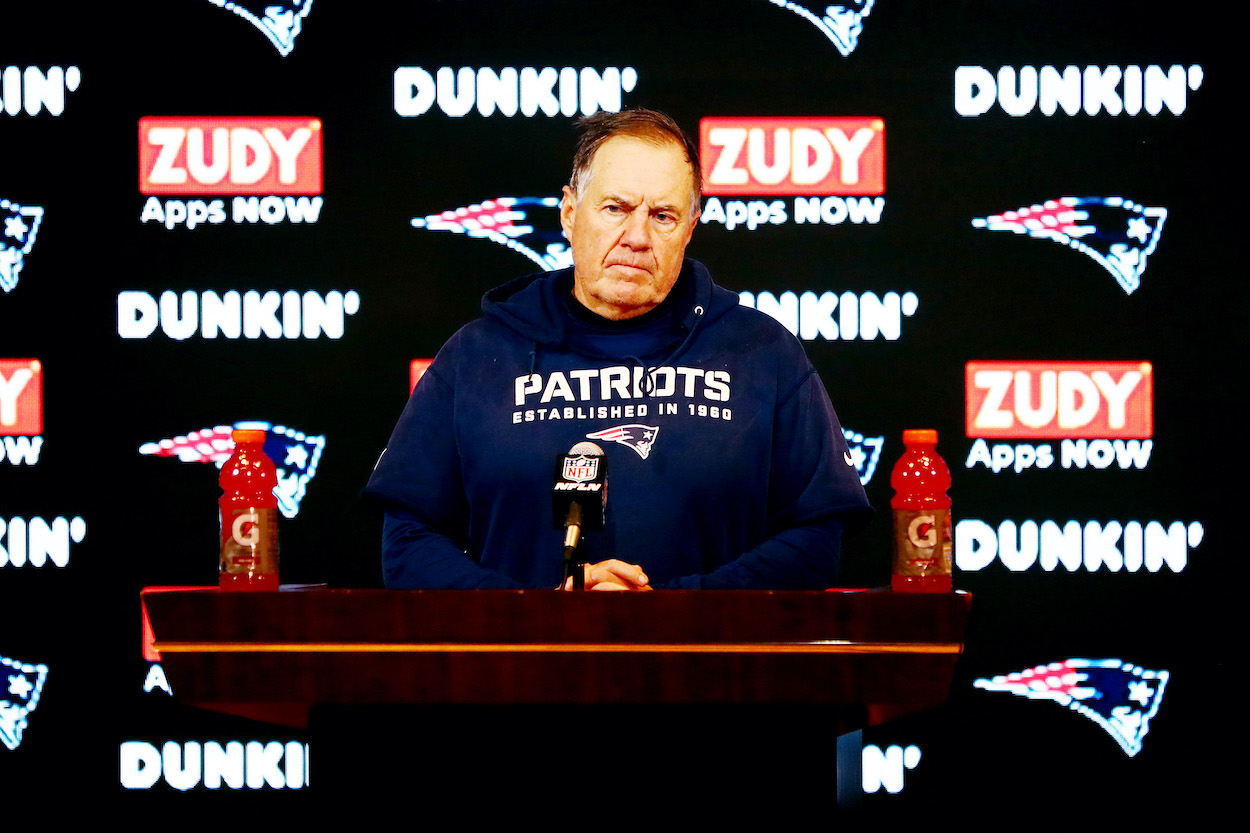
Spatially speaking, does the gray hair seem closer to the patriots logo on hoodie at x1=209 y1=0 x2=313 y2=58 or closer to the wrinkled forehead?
the wrinkled forehead

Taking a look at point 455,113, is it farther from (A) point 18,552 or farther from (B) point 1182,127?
(B) point 1182,127

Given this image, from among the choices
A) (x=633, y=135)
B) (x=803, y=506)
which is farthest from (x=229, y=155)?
(x=803, y=506)

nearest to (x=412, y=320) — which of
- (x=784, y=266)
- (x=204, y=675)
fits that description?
(x=784, y=266)

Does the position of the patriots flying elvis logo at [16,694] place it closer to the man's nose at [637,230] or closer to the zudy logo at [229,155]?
the zudy logo at [229,155]

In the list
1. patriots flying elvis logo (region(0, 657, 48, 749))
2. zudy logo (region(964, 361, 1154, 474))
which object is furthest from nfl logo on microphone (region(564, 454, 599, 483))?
patriots flying elvis logo (region(0, 657, 48, 749))

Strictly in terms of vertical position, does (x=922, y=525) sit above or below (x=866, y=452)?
below

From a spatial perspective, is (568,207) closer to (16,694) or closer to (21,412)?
(21,412)

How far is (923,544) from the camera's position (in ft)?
5.15

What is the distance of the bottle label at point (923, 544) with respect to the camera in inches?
61.6

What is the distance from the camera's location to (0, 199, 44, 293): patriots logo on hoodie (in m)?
3.10

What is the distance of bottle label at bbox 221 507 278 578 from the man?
0.85 ft

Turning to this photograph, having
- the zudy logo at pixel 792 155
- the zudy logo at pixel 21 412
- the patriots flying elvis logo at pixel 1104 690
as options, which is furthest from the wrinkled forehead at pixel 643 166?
the zudy logo at pixel 21 412

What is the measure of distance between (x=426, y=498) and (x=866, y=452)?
147 cm

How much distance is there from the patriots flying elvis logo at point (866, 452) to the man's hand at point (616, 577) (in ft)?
5.17
